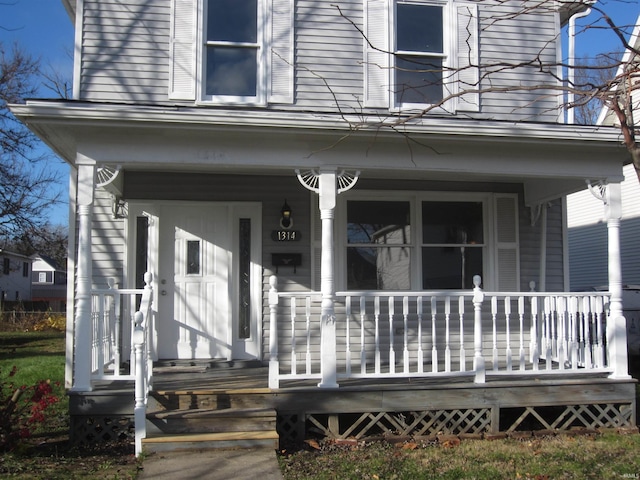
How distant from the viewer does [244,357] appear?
24.7 feet

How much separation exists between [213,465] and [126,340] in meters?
2.94

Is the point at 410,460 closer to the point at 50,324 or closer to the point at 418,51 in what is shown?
the point at 418,51

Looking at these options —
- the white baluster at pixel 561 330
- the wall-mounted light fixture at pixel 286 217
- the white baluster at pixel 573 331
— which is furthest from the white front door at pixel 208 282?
the white baluster at pixel 573 331

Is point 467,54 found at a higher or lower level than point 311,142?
higher

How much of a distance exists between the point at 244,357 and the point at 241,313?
54cm

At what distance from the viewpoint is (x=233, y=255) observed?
757cm

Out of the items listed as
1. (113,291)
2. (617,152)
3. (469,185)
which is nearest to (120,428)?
(113,291)

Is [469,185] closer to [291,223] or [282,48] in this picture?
[291,223]

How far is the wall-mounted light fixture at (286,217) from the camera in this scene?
7500mm

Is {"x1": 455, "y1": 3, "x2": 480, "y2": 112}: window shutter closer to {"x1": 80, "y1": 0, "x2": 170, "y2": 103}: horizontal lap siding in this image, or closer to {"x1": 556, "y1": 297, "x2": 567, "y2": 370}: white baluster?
{"x1": 556, "y1": 297, "x2": 567, "y2": 370}: white baluster

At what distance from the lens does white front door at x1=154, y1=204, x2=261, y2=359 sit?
7.49 m

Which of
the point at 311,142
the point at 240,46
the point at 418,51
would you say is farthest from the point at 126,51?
the point at 418,51

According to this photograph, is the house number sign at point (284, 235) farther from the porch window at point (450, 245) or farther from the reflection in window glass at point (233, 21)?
the reflection in window glass at point (233, 21)

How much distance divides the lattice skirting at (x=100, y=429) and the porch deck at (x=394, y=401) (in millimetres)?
53
